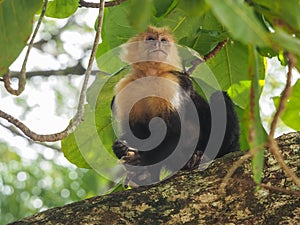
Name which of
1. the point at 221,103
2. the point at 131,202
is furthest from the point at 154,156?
the point at 131,202

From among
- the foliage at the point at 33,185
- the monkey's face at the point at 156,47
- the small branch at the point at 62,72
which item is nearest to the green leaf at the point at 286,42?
the monkey's face at the point at 156,47

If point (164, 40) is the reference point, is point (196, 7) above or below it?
below

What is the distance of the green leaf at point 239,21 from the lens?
1030 millimetres

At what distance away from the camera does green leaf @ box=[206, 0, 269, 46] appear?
3.38 feet

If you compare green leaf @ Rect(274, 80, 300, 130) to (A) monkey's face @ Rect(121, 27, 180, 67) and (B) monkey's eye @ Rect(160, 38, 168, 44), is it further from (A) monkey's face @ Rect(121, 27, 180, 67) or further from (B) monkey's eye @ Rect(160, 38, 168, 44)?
(B) monkey's eye @ Rect(160, 38, 168, 44)

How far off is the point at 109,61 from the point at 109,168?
21.9 inches

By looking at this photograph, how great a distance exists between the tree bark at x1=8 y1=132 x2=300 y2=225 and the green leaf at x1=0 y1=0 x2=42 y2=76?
0.68 metres

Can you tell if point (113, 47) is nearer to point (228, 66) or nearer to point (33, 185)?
point (228, 66)

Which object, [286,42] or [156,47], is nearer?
[286,42]

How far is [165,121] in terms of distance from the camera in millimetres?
3309

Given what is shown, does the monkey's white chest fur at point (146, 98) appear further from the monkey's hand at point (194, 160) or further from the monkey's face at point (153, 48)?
the monkey's hand at point (194, 160)

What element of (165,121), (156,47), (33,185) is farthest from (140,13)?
(33,185)

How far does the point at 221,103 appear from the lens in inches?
121

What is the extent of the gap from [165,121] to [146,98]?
0.86ft
